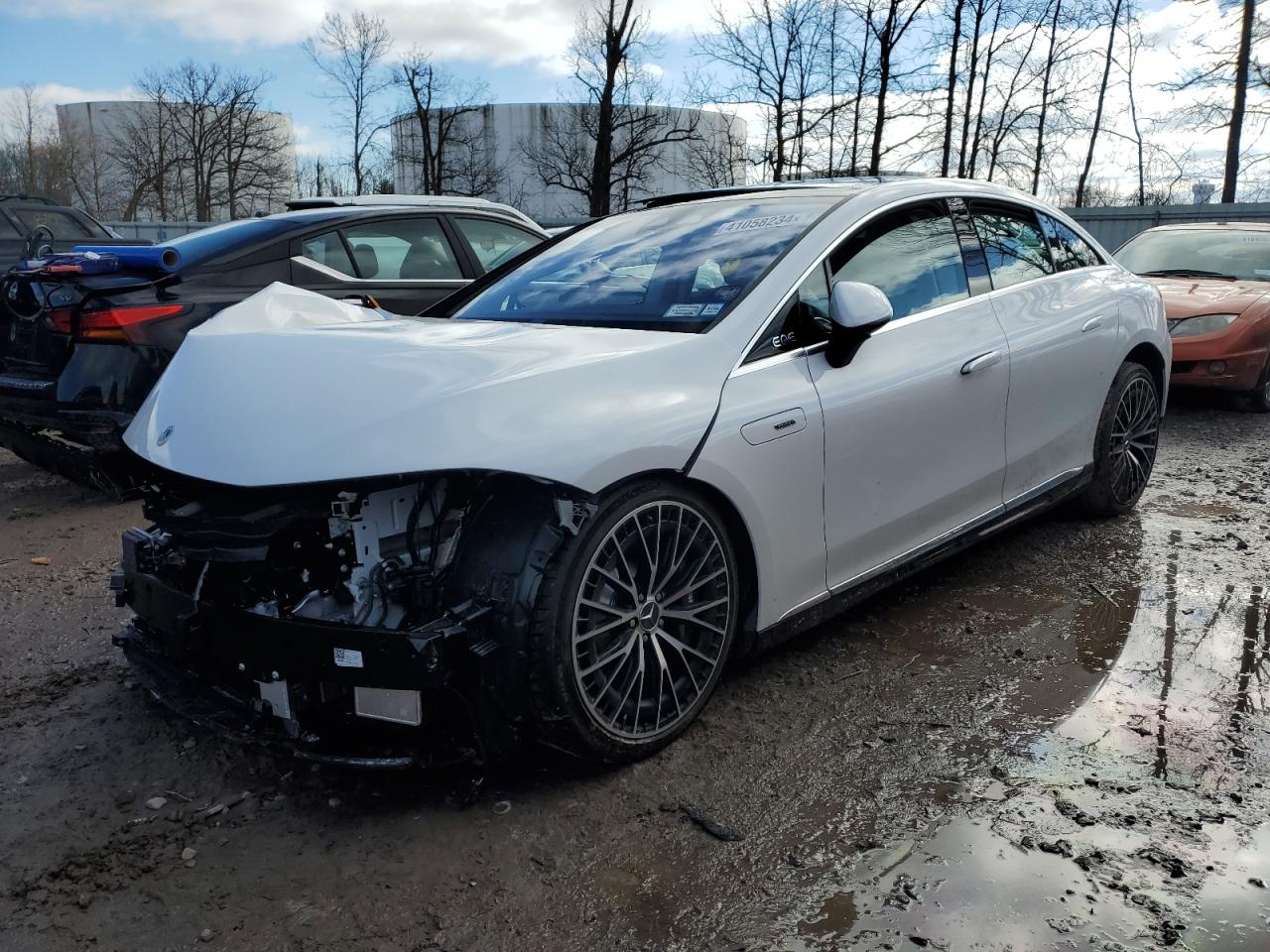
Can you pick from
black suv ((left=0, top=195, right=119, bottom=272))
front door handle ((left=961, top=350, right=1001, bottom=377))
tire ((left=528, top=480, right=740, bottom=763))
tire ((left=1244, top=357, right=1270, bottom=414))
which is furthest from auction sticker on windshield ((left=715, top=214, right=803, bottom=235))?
black suv ((left=0, top=195, right=119, bottom=272))

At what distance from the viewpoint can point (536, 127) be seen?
40.6 meters

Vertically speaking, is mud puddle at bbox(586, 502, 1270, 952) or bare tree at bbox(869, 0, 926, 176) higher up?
bare tree at bbox(869, 0, 926, 176)

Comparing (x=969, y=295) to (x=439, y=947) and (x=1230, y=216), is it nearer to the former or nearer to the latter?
(x=439, y=947)

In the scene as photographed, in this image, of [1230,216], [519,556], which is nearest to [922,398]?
[519,556]

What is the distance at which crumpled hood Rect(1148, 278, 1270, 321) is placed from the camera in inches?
306

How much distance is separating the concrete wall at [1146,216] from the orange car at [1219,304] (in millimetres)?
10384

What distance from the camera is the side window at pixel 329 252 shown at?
5711 mm

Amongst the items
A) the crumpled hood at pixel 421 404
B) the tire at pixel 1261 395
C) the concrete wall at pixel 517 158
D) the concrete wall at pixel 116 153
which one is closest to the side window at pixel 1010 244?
the crumpled hood at pixel 421 404

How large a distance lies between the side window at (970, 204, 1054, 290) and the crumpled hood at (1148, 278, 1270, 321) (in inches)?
163

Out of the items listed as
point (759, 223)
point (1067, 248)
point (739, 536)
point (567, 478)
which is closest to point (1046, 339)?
point (1067, 248)

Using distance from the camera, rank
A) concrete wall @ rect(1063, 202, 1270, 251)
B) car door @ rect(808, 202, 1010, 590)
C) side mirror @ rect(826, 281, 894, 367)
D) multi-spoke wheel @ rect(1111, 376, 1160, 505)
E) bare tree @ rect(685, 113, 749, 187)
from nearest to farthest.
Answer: side mirror @ rect(826, 281, 894, 367) < car door @ rect(808, 202, 1010, 590) < multi-spoke wheel @ rect(1111, 376, 1160, 505) < concrete wall @ rect(1063, 202, 1270, 251) < bare tree @ rect(685, 113, 749, 187)

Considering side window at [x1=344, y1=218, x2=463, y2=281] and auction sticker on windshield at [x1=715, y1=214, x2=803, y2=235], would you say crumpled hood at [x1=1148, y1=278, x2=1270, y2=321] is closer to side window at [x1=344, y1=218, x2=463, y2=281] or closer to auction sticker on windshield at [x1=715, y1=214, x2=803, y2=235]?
side window at [x1=344, y1=218, x2=463, y2=281]

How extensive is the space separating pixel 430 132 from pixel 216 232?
30962 mm

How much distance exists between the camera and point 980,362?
3570 mm
